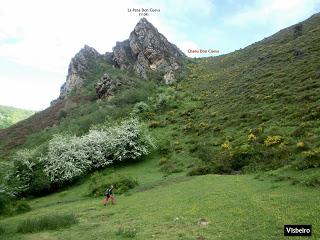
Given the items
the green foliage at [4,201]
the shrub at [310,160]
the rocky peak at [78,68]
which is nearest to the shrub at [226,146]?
the shrub at [310,160]

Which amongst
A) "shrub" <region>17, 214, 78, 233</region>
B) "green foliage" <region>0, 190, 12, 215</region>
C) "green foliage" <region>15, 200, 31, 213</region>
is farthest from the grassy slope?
"green foliage" <region>15, 200, 31, 213</region>

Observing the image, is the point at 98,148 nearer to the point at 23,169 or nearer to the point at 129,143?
the point at 129,143

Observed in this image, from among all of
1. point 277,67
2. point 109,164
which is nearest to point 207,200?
point 109,164

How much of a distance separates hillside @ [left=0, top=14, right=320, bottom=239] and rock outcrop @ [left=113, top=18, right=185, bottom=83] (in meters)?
0.39

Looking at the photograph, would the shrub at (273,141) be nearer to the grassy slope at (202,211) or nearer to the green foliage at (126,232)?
the grassy slope at (202,211)

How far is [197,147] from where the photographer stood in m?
48.7

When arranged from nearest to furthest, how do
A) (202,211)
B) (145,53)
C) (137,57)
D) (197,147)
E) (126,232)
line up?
(126,232) < (202,211) < (197,147) < (145,53) < (137,57)

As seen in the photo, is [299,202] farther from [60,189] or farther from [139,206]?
[60,189]

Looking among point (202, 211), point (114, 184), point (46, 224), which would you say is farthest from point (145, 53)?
point (202, 211)

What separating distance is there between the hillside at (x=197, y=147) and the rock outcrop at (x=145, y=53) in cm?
39

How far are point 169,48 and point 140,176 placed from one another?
81914 millimetres

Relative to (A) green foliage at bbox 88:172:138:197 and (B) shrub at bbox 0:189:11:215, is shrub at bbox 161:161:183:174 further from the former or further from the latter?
(B) shrub at bbox 0:189:11:215

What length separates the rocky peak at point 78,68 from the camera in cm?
11528

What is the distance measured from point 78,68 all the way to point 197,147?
250ft
